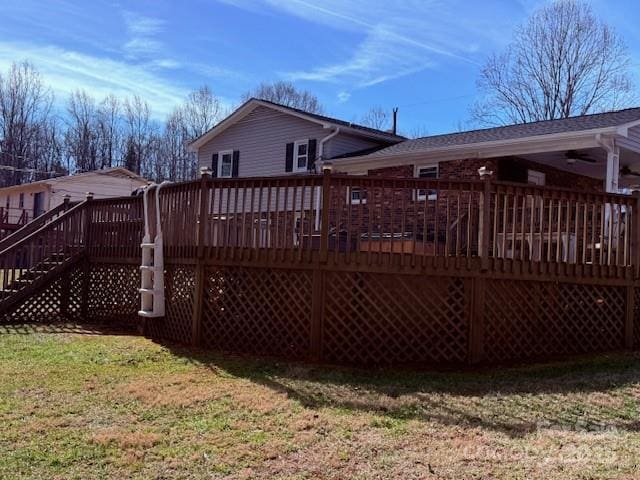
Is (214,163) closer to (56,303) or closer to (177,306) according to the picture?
(56,303)

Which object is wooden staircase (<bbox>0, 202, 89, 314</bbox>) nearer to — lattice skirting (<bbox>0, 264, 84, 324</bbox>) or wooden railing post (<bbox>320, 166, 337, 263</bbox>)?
lattice skirting (<bbox>0, 264, 84, 324</bbox>)

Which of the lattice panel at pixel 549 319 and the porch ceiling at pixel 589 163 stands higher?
the porch ceiling at pixel 589 163

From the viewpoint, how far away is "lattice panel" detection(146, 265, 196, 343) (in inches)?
302

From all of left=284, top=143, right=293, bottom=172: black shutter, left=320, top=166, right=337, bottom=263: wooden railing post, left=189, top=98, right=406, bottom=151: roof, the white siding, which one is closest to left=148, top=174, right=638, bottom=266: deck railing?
left=320, top=166, right=337, bottom=263: wooden railing post

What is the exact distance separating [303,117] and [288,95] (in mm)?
23250

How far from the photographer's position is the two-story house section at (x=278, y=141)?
691 inches

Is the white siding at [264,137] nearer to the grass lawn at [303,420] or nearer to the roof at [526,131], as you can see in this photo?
the roof at [526,131]

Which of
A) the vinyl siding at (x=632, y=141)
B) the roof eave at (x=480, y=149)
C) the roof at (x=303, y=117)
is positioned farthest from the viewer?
the roof at (x=303, y=117)

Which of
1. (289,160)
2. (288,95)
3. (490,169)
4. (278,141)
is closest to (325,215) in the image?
(490,169)

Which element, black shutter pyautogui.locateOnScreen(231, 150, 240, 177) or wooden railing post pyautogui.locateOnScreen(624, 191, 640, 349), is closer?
wooden railing post pyautogui.locateOnScreen(624, 191, 640, 349)

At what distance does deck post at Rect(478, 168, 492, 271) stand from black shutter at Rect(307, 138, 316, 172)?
10920 mm

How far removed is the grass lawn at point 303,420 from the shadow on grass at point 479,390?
0.8 inches

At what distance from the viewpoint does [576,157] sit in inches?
533

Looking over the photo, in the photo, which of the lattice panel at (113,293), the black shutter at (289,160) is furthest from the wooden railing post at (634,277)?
the black shutter at (289,160)
